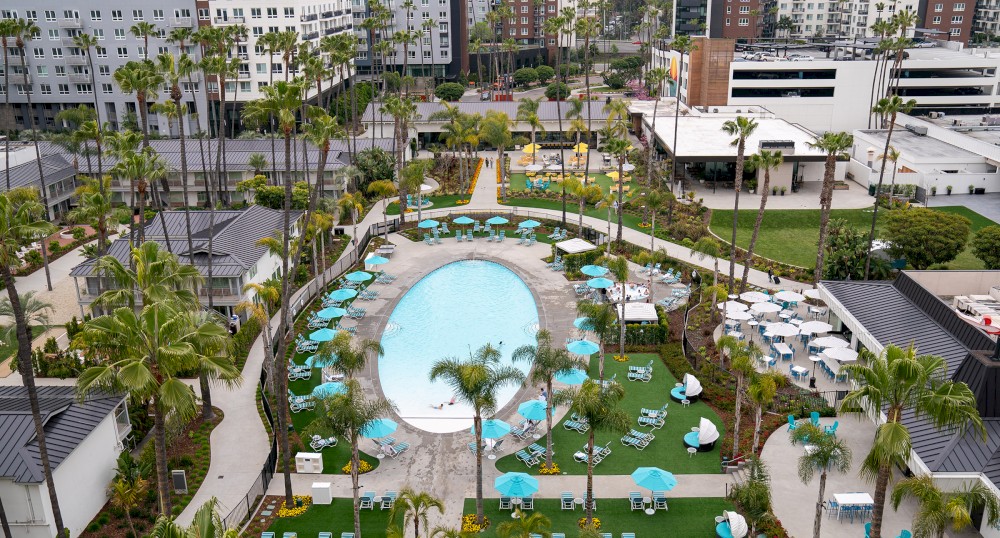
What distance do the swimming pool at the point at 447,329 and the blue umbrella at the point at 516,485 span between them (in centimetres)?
715

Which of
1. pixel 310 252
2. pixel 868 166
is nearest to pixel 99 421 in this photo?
pixel 310 252

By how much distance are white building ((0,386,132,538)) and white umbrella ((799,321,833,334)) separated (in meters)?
33.0

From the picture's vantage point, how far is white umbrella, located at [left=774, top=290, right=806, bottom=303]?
4700 cm

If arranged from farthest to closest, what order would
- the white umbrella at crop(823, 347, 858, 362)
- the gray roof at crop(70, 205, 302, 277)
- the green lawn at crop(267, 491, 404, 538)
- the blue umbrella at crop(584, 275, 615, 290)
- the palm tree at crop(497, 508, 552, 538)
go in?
the blue umbrella at crop(584, 275, 615, 290) < the gray roof at crop(70, 205, 302, 277) < the white umbrella at crop(823, 347, 858, 362) < the green lawn at crop(267, 491, 404, 538) < the palm tree at crop(497, 508, 552, 538)

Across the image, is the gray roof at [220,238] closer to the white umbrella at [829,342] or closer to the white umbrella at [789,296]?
the white umbrella at [789,296]

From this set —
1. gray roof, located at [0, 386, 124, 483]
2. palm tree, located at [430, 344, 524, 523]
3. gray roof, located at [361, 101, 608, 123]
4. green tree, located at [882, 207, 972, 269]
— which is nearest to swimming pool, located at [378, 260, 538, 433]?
palm tree, located at [430, 344, 524, 523]

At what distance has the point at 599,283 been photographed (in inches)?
1982

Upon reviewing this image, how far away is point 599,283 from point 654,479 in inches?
820

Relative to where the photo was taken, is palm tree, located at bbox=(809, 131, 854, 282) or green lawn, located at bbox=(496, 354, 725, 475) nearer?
green lawn, located at bbox=(496, 354, 725, 475)

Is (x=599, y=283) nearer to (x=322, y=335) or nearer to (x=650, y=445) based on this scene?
(x=650, y=445)

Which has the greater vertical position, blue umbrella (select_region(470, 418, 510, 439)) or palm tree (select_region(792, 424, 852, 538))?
palm tree (select_region(792, 424, 852, 538))

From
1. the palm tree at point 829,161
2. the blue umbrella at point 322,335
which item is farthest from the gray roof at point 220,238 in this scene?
the palm tree at point 829,161

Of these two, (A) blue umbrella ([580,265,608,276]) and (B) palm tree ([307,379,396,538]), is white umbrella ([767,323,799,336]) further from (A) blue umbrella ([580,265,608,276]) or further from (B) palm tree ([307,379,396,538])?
(B) palm tree ([307,379,396,538])

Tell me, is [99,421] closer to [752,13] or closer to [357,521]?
[357,521]
